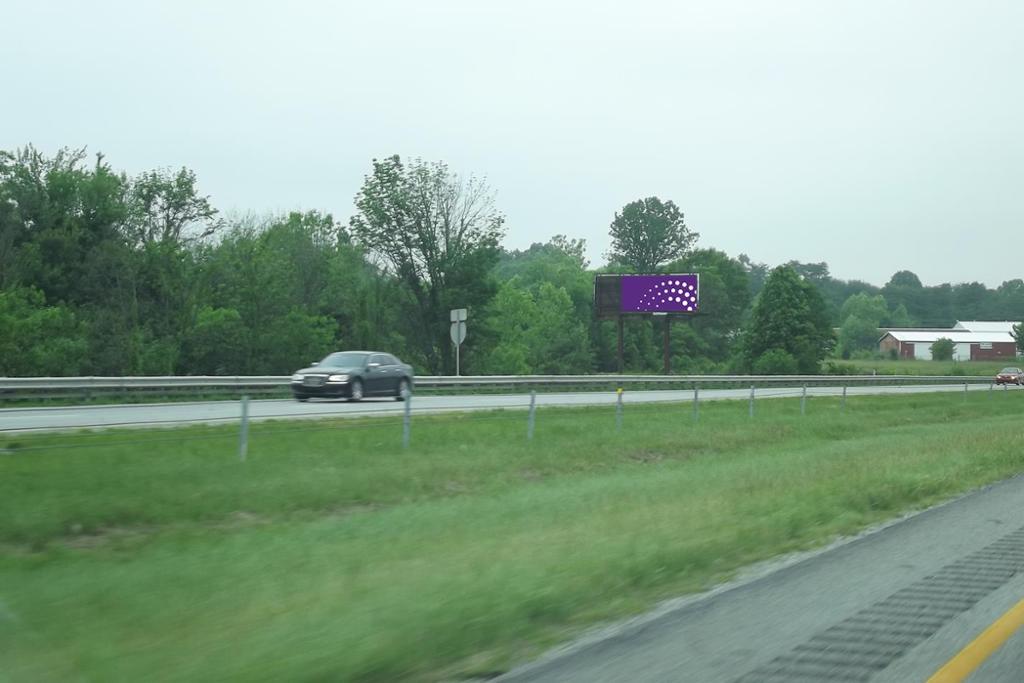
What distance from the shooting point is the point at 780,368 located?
85812 mm

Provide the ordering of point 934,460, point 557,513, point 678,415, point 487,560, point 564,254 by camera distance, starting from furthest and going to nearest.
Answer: point 564,254 → point 678,415 → point 934,460 → point 557,513 → point 487,560

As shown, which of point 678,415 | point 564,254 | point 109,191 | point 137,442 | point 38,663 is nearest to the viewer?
point 38,663

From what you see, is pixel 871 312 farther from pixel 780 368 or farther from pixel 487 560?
pixel 487 560

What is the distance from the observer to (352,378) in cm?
2956

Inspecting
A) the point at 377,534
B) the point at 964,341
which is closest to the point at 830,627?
the point at 377,534

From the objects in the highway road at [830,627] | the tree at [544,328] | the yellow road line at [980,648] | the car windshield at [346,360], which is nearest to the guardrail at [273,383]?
the car windshield at [346,360]

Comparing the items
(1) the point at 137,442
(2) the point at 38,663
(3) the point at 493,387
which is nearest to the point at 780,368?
(3) the point at 493,387

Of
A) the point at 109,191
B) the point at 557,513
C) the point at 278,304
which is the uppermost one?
the point at 109,191

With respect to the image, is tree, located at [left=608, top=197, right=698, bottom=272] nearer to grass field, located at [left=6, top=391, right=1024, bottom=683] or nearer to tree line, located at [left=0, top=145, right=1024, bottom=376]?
tree line, located at [left=0, top=145, right=1024, bottom=376]

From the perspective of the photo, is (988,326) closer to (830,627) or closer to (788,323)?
(788,323)

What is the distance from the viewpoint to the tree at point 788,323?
96188 mm

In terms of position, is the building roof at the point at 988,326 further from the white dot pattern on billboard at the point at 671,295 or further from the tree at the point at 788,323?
the white dot pattern on billboard at the point at 671,295

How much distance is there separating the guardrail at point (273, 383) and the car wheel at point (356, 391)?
2013 mm

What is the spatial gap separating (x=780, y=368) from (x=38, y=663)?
8375cm
